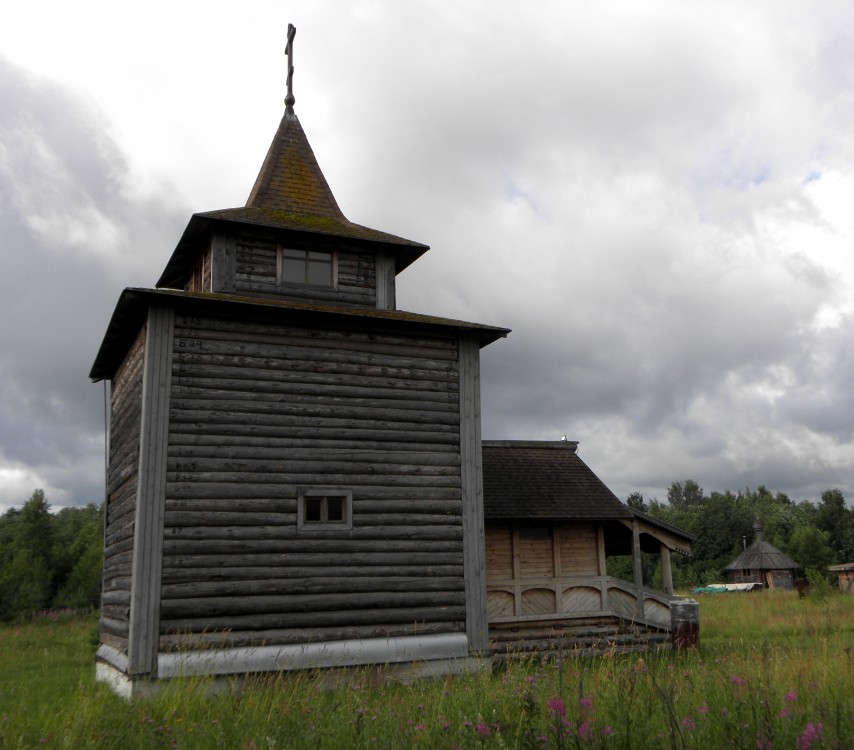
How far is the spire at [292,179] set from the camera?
1589 cm

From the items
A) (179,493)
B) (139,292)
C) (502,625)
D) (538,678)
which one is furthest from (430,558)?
(139,292)

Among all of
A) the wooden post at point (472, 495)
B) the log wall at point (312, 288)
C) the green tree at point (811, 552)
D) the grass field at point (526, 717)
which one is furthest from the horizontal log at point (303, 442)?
the green tree at point (811, 552)

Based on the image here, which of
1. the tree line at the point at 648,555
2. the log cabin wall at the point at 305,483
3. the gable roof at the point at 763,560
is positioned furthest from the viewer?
the gable roof at the point at 763,560

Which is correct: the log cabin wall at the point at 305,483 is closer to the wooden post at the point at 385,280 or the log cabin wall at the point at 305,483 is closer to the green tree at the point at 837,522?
the wooden post at the point at 385,280

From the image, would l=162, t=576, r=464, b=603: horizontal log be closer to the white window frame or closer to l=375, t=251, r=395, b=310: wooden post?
l=375, t=251, r=395, b=310: wooden post

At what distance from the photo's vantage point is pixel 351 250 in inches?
591

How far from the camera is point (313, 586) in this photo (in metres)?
12.2

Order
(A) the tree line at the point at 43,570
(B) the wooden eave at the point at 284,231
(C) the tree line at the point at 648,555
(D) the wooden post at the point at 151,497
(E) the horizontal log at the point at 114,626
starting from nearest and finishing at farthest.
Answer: (D) the wooden post at the point at 151,497 → (E) the horizontal log at the point at 114,626 → (B) the wooden eave at the point at 284,231 → (A) the tree line at the point at 43,570 → (C) the tree line at the point at 648,555

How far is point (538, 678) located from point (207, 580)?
594 centimetres

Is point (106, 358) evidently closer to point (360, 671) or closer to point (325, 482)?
point (325, 482)

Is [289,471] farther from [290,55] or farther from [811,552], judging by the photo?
[811,552]

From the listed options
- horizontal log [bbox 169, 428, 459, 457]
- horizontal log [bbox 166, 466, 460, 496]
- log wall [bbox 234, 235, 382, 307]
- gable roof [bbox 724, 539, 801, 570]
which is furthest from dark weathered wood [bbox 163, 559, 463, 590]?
gable roof [bbox 724, 539, 801, 570]

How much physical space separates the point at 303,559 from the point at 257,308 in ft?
13.7

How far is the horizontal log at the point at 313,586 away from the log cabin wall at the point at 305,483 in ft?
0.06
